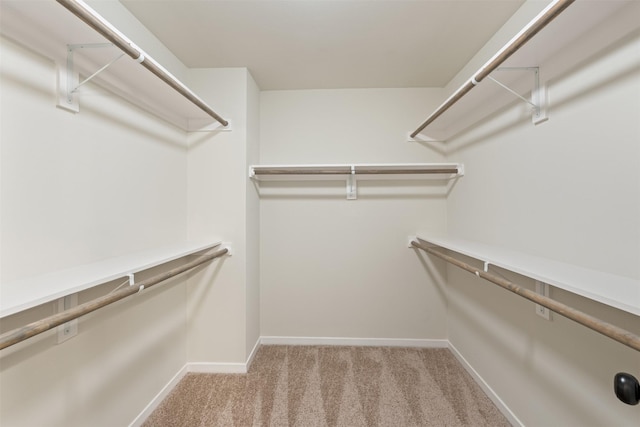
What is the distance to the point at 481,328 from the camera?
1.78 m

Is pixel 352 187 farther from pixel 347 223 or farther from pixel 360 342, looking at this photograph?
pixel 360 342

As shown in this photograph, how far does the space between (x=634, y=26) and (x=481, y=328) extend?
168cm

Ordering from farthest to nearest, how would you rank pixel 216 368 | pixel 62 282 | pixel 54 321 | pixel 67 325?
pixel 216 368, pixel 67 325, pixel 62 282, pixel 54 321

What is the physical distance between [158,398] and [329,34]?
2525 mm

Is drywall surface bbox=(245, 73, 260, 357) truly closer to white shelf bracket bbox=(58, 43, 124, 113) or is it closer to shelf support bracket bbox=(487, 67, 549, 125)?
white shelf bracket bbox=(58, 43, 124, 113)

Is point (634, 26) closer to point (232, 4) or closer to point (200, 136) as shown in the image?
point (232, 4)

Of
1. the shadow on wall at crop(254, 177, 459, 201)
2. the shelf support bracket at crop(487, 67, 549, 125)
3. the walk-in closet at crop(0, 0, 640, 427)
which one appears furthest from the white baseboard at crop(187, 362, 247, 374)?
the shelf support bracket at crop(487, 67, 549, 125)

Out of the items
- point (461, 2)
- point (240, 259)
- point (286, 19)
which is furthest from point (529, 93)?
point (240, 259)

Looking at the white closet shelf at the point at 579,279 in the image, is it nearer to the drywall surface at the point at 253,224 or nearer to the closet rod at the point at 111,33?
the drywall surface at the point at 253,224

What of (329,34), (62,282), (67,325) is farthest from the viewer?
(329,34)

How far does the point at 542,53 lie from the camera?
3.75 feet

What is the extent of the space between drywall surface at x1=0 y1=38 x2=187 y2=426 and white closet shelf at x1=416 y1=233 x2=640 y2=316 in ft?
5.94

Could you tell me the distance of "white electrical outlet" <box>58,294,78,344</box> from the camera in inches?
39.6

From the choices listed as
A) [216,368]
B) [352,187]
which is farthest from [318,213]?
[216,368]
